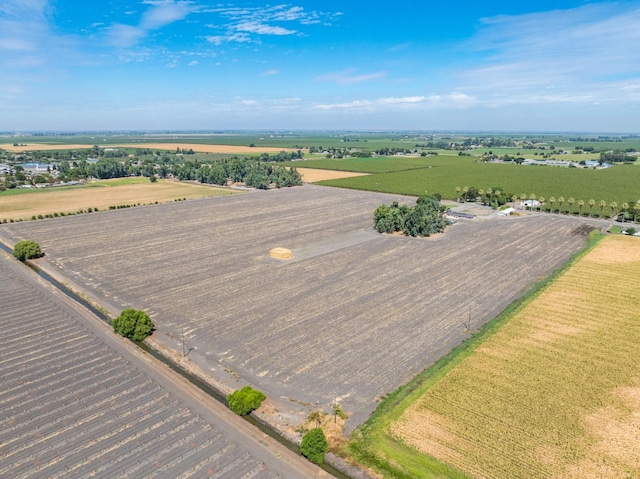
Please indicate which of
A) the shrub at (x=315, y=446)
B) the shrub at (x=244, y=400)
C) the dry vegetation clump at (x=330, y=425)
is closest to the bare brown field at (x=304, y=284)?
the dry vegetation clump at (x=330, y=425)

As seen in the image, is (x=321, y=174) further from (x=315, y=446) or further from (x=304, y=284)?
(x=315, y=446)

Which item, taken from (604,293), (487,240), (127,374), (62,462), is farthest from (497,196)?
(62,462)

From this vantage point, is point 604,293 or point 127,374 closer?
point 127,374

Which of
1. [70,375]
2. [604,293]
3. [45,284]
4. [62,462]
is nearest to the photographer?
[62,462]

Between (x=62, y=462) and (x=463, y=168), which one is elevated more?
(x=463, y=168)

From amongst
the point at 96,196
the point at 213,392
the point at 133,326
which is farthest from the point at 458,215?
the point at 96,196

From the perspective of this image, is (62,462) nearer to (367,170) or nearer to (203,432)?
(203,432)

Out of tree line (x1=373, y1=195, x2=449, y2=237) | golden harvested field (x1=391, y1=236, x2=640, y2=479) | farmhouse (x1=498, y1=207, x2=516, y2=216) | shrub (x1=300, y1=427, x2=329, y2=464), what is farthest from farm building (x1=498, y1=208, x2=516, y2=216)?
shrub (x1=300, y1=427, x2=329, y2=464)
